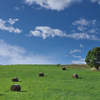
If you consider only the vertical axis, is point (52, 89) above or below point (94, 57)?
below

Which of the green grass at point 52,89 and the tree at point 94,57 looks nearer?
the green grass at point 52,89

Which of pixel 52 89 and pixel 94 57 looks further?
pixel 94 57

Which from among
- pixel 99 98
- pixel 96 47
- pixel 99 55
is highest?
pixel 96 47

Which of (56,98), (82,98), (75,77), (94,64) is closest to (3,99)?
(56,98)

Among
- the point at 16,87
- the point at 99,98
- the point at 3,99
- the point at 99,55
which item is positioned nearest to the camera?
the point at 3,99

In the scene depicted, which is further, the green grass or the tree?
the tree

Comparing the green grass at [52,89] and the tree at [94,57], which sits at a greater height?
the tree at [94,57]

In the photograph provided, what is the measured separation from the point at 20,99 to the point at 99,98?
24.8ft

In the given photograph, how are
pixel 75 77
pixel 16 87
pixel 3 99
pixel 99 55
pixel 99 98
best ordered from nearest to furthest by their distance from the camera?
pixel 3 99 < pixel 99 98 < pixel 16 87 < pixel 75 77 < pixel 99 55

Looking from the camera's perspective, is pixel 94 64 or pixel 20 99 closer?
pixel 20 99

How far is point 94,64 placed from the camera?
4825 centimetres

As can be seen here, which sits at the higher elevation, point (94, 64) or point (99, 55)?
point (99, 55)

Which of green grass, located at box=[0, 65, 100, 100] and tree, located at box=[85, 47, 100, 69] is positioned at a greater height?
tree, located at box=[85, 47, 100, 69]

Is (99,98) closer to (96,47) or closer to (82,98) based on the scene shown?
(82,98)
